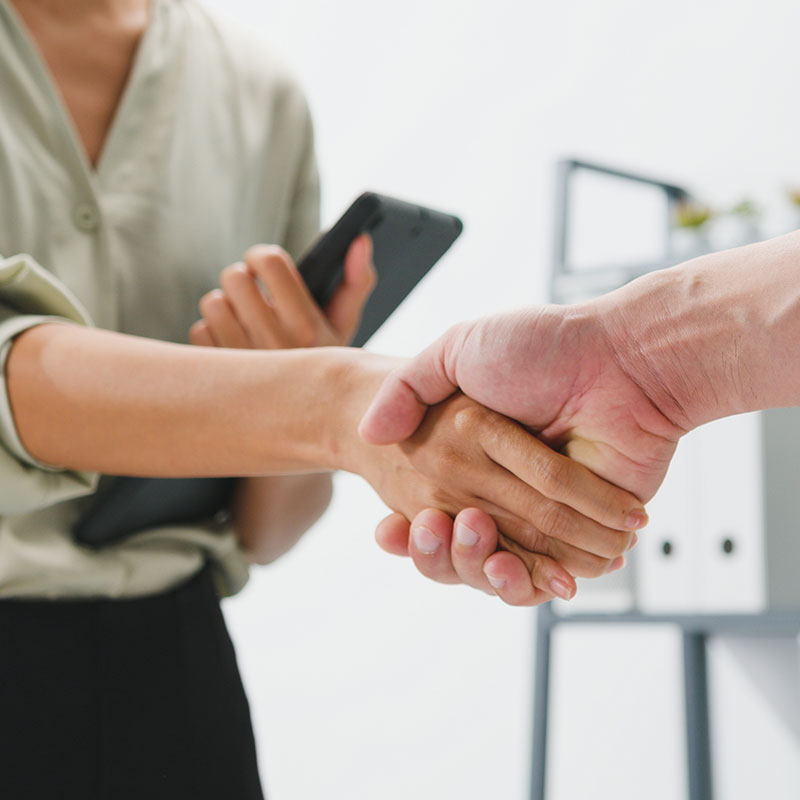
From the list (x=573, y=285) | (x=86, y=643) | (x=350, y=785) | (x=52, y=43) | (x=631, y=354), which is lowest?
(x=350, y=785)

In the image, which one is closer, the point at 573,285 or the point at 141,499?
the point at 141,499

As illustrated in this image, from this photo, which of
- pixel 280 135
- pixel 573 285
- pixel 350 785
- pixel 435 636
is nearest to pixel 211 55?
pixel 280 135

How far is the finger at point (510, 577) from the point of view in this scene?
30.0 inches

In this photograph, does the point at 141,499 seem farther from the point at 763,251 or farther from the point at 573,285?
the point at 573,285

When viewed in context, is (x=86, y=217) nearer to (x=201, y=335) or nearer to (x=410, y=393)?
(x=201, y=335)

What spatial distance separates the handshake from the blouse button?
4.4 inches

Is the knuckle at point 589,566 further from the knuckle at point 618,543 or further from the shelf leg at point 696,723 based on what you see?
the shelf leg at point 696,723

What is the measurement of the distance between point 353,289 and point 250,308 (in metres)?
0.09

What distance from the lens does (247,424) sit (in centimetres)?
73

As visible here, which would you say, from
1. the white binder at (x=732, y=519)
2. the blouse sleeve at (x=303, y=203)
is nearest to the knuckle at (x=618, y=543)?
the blouse sleeve at (x=303, y=203)

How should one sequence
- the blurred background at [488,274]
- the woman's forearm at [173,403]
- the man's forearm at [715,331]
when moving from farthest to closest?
the blurred background at [488,274]
the woman's forearm at [173,403]
the man's forearm at [715,331]

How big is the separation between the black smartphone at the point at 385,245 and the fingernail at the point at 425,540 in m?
0.22

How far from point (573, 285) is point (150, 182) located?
50.8 inches

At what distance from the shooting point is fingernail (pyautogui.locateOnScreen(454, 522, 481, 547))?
29.7 inches
